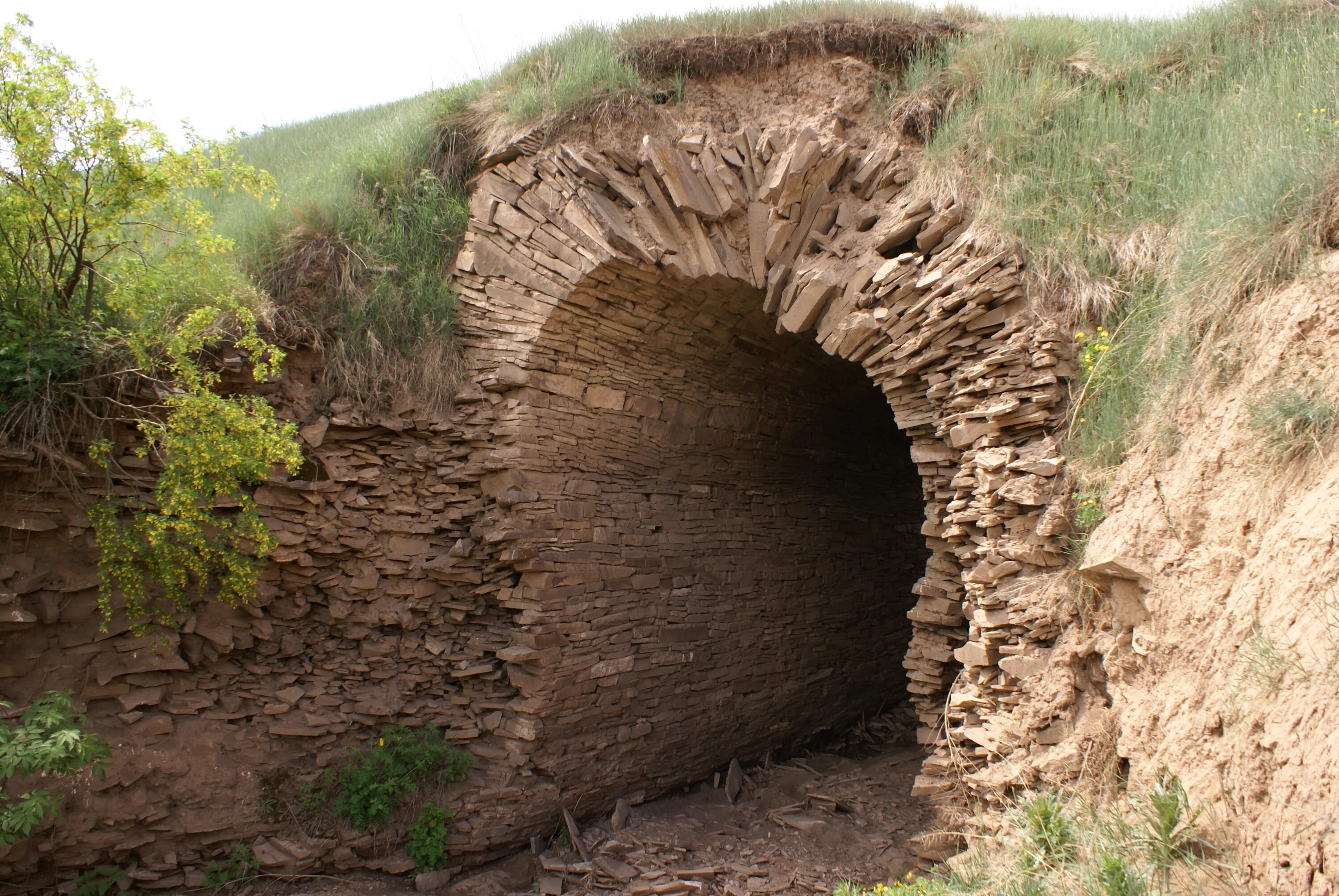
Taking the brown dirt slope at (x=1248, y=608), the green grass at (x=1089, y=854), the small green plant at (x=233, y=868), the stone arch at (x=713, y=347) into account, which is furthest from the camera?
the small green plant at (x=233, y=868)

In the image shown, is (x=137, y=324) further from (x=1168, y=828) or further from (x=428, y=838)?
(x=1168, y=828)

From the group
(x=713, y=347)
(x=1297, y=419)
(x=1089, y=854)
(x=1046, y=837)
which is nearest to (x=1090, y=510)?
(x=1297, y=419)

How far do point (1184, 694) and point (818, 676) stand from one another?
5.23 metres

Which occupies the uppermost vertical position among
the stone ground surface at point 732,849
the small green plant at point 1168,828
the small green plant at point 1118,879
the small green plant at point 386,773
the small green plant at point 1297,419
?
the small green plant at point 1297,419

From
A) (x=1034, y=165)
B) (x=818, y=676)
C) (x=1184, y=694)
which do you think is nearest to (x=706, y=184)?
(x=1034, y=165)

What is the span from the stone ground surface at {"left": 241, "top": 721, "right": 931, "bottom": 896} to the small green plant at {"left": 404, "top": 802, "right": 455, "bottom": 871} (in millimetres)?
177

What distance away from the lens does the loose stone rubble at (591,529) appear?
4828mm

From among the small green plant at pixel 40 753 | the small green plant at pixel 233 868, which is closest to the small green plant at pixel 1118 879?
the small green plant at pixel 40 753

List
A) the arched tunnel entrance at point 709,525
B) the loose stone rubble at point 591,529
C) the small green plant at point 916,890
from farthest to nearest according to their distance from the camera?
the arched tunnel entrance at point 709,525
the loose stone rubble at point 591,529
the small green plant at point 916,890

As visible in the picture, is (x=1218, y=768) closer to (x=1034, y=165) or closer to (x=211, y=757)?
(x=1034, y=165)

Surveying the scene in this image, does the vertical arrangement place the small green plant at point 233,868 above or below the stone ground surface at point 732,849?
above

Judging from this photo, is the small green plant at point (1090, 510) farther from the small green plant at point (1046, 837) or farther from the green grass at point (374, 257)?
the green grass at point (374, 257)

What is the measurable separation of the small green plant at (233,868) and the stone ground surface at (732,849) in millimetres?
92

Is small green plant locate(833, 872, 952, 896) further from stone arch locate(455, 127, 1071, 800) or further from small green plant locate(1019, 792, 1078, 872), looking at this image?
stone arch locate(455, 127, 1071, 800)
